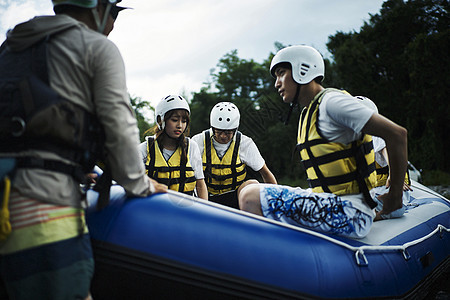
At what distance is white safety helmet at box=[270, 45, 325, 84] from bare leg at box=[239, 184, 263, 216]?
78 cm

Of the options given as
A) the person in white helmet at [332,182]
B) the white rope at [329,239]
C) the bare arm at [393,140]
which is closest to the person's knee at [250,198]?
the person in white helmet at [332,182]

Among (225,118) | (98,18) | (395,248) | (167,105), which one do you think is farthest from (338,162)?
(225,118)

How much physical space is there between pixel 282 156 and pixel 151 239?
21660mm

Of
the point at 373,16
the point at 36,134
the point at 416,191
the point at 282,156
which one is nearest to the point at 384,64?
the point at 373,16

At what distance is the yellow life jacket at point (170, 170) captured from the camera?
3.74 meters

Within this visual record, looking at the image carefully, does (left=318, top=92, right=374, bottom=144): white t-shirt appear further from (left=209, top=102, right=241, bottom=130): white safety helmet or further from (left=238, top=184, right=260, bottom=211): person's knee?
(left=209, top=102, right=241, bottom=130): white safety helmet

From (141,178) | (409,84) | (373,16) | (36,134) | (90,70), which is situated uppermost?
(373,16)

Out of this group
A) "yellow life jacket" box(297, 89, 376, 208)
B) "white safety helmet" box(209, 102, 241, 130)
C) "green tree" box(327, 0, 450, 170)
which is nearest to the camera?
"yellow life jacket" box(297, 89, 376, 208)

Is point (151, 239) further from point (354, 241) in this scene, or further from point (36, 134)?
point (354, 241)

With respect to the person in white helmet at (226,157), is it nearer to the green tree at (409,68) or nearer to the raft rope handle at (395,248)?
the raft rope handle at (395,248)

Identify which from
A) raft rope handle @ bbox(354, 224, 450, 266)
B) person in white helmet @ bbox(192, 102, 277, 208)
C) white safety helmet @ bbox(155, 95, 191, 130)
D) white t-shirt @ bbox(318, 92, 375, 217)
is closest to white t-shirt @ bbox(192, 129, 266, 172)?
person in white helmet @ bbox(192, 102, 277, 208)

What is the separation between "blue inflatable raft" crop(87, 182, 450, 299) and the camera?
5.77ft

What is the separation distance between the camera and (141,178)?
1.78 meters

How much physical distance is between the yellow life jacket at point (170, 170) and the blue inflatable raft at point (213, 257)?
1.77m
